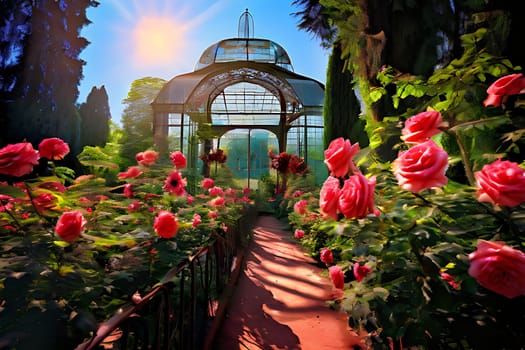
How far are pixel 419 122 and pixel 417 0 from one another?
2.26 metres

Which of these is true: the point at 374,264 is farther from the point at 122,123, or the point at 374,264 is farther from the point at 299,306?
the point at 122,123

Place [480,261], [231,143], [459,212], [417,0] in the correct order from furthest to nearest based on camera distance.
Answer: [231,143] → [417,0] → [459,212] → [480,261]

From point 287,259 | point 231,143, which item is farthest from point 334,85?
point 231,143

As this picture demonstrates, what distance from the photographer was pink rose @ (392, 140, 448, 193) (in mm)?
769

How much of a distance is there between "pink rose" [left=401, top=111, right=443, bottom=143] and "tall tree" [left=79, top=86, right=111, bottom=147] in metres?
14.4

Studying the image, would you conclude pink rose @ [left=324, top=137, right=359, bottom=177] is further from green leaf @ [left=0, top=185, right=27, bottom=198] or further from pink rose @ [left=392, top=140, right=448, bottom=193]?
green leaf @ [left=0, top=185, right=27, bottom=198]

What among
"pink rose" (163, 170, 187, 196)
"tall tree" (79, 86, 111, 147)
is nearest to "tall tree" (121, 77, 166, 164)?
"tall tree" (79, 86, 111, 147)

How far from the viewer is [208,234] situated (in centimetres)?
236

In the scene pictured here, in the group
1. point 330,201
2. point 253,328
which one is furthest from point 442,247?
point 253,328

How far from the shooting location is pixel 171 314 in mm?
1269

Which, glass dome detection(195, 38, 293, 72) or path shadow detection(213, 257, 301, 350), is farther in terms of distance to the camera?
glass dome detection(195, 38, 293, 72)

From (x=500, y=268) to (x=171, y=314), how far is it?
1.15 meters

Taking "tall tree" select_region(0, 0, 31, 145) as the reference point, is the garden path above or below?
below

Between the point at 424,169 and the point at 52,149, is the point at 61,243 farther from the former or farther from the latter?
the point at 424,169
